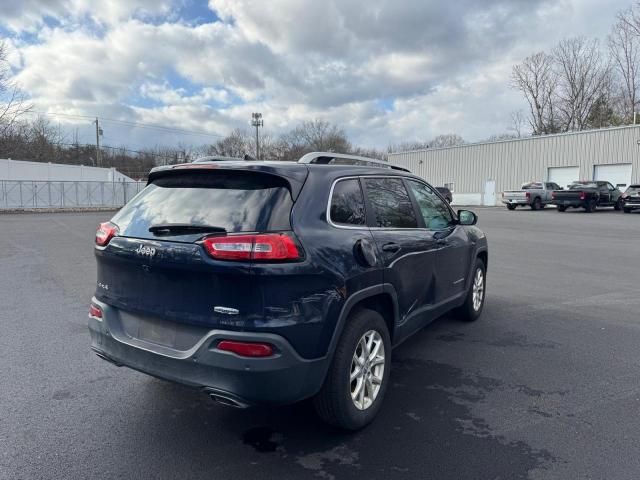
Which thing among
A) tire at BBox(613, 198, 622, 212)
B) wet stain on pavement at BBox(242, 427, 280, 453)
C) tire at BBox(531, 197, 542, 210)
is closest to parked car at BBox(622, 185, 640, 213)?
tire at BBox(613, 198, 622, 212)

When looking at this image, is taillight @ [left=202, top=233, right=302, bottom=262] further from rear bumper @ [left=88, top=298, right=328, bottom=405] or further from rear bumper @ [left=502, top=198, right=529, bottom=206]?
rear bumper @ [left=502, top=198, right=529, bottom=206]

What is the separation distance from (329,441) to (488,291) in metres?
5.10

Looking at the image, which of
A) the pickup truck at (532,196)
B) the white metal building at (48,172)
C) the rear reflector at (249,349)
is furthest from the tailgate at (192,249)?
the white metal building at (48,172)

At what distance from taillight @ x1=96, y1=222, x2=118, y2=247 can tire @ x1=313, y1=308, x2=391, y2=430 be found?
1.75 meters

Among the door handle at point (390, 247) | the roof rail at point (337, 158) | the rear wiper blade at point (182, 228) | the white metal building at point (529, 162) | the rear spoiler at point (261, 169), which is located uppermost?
the white metal building at point (529, 162)

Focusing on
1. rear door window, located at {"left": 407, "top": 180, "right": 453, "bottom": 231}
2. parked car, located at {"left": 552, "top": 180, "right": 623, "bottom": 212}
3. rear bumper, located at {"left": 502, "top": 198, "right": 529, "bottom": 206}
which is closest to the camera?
rear door window, located at {"left": 407, "top": 180, "right": 453, "bottom": 231}

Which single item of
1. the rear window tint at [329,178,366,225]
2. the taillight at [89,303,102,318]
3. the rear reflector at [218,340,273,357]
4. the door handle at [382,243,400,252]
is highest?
the rear window tint at [329,178,366,225]

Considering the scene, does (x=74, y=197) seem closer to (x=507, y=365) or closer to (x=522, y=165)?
(x=522, y=165)

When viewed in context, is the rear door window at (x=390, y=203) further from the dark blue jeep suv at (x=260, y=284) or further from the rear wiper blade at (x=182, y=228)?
the rear wiper blade at (x=182, y=228)

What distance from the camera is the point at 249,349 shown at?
2613mm

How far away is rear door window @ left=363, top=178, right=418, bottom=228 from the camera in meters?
3.61

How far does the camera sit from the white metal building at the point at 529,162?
32.2 meters

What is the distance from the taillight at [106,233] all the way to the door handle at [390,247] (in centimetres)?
191

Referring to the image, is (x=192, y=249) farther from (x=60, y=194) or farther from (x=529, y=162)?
(x=60, y=194)
